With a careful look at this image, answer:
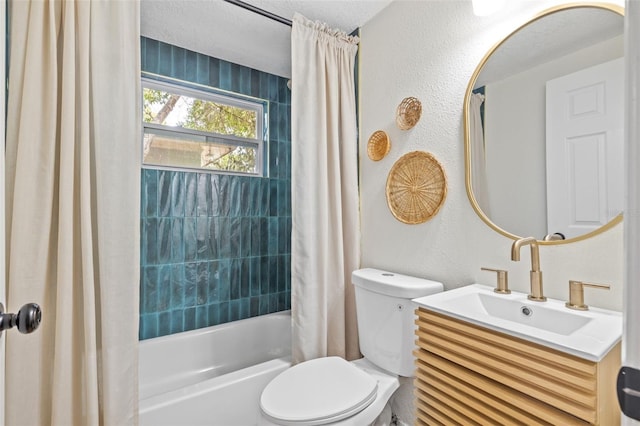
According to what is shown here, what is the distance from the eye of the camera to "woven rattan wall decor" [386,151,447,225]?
1.50 metres

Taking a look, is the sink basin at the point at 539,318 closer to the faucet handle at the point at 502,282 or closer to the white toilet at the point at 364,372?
the faucet handle at the point at 502,282

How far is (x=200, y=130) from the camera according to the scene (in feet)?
7.41

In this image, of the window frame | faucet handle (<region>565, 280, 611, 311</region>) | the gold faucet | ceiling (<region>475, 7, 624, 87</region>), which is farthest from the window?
faucet handle (<region>565, 280, 611, 311</region>)

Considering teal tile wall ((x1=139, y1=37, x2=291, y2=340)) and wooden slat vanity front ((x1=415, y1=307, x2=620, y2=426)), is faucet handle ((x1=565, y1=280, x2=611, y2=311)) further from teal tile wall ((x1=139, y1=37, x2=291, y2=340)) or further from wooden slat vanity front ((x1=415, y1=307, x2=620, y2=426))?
teal tile wall ((x1=139, y1=37, x2=291, y2=340))

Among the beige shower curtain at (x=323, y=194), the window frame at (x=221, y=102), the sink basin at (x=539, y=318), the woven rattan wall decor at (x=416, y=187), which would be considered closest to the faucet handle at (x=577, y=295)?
the sink basin at (x=539, y=318)

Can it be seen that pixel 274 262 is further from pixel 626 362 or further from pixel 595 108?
pixel 626 362

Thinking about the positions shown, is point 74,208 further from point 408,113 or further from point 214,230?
point 408,113

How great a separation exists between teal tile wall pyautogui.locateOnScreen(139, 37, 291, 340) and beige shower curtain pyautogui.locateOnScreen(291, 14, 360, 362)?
75cm

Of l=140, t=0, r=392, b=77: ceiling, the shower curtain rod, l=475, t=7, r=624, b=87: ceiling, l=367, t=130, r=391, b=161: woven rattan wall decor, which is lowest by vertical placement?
l=367, t=130, r=391, b=161: woven rattan wall decor

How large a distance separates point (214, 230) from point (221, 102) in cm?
98

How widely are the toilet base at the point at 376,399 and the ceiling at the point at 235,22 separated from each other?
198cm

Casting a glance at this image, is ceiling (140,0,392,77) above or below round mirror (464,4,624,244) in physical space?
above

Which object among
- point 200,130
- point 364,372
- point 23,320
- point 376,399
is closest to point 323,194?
point 364,372

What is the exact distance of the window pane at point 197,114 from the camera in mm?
2105
